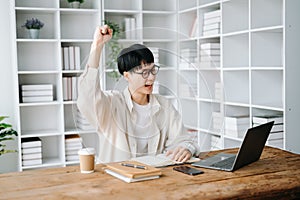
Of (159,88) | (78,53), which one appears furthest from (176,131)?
(78,53)

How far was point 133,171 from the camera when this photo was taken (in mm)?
1798

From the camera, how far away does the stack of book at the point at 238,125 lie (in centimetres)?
390

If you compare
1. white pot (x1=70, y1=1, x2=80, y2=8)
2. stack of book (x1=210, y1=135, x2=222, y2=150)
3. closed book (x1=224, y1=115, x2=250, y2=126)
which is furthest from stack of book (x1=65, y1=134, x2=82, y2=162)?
stack of book (x1=210, y1=135, x2=222, y2=150)

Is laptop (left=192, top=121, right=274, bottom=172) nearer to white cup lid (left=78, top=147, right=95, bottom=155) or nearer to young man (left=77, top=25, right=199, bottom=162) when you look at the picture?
young man (left=77, top=25, right=199, bottom=162)

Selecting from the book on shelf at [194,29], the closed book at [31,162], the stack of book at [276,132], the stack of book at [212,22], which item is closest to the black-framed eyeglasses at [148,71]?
the book on shelf at [194,29]

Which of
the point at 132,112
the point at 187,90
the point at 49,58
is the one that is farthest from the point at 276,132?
the point at 49,58

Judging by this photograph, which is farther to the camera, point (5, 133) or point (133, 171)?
point (5, 133)

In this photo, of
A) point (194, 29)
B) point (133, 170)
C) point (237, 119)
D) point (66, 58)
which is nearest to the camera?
point (133, 170)

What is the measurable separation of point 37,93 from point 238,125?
193 centimetres

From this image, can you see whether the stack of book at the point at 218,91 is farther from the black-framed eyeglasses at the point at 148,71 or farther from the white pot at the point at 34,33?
the white pot at the point at 34,33

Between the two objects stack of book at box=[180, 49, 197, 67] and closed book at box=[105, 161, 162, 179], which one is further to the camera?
stack of book at box=[180, 49, 197, 67]

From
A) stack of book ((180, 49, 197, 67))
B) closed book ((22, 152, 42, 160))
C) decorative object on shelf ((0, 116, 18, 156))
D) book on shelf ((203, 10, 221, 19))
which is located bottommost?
closed book ((22, 152, 42, 160))

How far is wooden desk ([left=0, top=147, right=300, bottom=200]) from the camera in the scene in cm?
161

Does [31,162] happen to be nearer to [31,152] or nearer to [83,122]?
[31,152]
